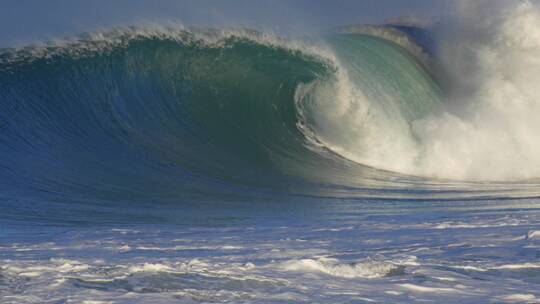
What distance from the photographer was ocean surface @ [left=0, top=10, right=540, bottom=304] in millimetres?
4422

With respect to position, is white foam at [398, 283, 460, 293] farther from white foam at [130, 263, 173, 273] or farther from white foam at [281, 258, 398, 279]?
white foam at [130, 263, 173, 273]

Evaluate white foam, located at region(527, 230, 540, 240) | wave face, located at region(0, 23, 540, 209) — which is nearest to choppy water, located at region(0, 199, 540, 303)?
white foam, located at region(527, 230, 540, 240)

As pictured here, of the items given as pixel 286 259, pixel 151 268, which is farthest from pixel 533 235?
pixel 151 268

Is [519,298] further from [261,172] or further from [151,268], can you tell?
[261,172]

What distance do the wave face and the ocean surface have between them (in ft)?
0.10

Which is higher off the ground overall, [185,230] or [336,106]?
[336,106]

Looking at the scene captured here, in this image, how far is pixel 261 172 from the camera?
993 centimetres

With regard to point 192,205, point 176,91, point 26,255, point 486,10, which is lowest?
point 26,255

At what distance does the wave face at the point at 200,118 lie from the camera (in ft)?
31.2

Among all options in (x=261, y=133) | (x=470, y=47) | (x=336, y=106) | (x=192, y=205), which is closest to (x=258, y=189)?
(x=192, y=205)

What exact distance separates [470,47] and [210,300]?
1193 centimetres

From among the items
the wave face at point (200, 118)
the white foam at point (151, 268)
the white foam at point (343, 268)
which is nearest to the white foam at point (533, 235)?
the white foam at point (343, 268)

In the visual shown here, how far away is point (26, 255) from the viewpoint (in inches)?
205

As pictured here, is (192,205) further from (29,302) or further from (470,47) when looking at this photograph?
(470,47)
